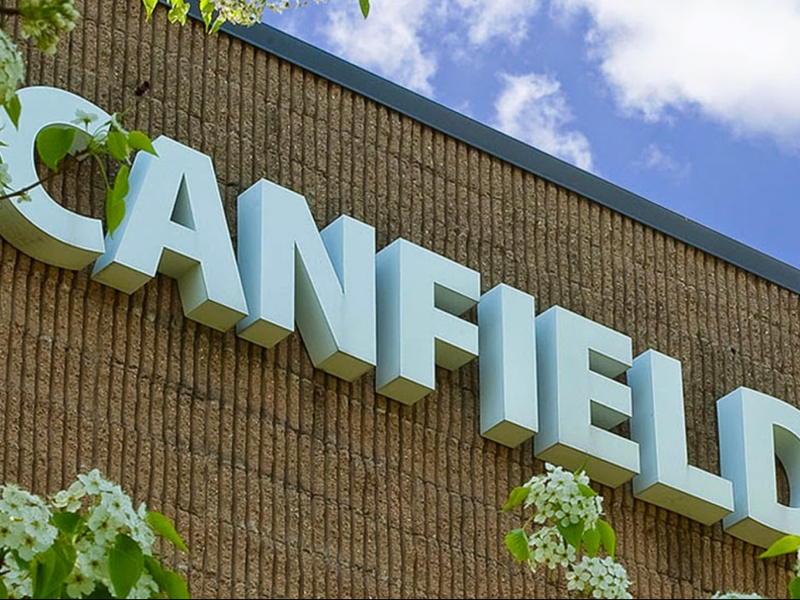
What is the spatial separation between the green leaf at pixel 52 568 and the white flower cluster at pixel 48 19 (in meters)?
1.03

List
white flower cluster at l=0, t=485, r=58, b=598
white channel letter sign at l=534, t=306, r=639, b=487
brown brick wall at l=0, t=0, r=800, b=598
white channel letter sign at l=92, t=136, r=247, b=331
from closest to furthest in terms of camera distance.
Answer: white flower cluster at l=0, t=485, r=58, b=598 < brown brick wall at l=0, t=0, r=800, b=598 < white channel letter sign at l=92, t=136, r=247, b=331 < white channel letter sign at l=534, t=306, r=639, b=487

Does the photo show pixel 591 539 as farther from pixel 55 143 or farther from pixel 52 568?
pixel 55 143

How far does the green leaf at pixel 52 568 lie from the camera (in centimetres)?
359

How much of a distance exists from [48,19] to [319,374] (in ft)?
19.5

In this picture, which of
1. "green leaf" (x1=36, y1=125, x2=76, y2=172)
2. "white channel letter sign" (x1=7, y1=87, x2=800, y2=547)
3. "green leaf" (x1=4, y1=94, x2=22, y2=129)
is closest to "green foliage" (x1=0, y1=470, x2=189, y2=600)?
"green leaf" (x1=36, y1=125, x2=76, y2=172)

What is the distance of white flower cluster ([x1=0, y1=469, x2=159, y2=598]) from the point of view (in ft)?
12.1

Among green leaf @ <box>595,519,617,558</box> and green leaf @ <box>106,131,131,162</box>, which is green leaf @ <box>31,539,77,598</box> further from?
green leaf @ <box>595,519,617,558</box>

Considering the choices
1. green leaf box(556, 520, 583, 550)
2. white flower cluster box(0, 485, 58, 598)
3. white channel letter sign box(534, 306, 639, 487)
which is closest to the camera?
white flower cluster box(0, 485, 58, 598)

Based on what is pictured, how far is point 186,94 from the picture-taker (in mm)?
9719

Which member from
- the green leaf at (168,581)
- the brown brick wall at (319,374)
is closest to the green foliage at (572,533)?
the green leaf at (168,581)

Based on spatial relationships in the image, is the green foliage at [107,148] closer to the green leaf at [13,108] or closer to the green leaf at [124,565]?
the green leaf at [13,108]

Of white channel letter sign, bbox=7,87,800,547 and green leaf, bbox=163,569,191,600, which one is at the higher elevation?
white channel letter sign, bbox=7,87,800,547

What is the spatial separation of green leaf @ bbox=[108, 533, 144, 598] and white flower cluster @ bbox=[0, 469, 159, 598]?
1.8 inches

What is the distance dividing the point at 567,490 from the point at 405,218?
17.2 ft
